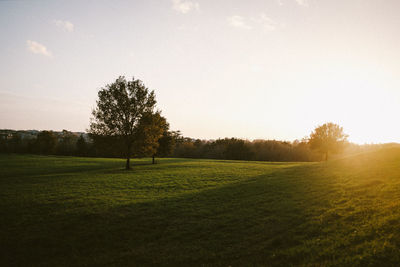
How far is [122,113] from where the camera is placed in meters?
34.6

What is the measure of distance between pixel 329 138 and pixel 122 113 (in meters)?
53.5

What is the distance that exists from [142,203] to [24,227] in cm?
706

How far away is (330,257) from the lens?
6391mm

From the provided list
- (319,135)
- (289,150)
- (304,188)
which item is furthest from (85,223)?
(289,150)

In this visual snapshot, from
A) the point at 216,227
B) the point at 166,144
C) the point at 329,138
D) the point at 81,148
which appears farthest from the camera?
the point at 81,148

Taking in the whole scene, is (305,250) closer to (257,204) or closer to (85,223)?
(257,204)

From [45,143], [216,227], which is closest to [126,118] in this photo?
[216,227]

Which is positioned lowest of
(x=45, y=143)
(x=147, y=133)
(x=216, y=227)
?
(x=216, y=227)

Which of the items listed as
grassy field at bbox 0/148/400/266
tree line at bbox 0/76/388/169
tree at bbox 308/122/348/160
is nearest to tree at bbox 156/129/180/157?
tree line at bbox 0/76/388/169

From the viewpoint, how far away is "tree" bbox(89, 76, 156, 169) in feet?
111

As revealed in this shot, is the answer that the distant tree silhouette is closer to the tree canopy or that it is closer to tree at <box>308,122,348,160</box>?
the tree canopy

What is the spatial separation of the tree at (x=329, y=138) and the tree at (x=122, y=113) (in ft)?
153

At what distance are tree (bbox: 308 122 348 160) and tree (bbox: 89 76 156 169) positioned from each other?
1837 inches

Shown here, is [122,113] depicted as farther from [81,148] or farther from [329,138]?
[81,148]
